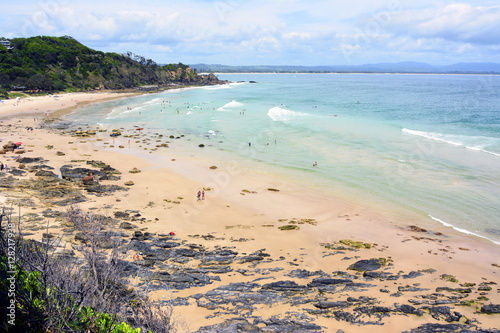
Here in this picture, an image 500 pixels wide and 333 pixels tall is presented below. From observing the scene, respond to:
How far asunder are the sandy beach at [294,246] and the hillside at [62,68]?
60.4 metres

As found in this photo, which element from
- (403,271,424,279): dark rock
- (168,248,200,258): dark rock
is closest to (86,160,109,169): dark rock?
(168,248,200,258): dark rock

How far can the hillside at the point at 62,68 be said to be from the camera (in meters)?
80.2

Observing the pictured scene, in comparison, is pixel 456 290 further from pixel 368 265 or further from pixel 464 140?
pixel 464 140

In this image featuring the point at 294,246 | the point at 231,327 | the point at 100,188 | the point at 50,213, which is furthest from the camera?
the point at 100,188

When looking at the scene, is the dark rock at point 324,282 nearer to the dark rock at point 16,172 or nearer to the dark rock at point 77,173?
the dark rock at point 77,173

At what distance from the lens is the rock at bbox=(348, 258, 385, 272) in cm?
1567

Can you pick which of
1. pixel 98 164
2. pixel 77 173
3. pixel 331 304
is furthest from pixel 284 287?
pixel 98 164

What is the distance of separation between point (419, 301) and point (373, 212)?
10104mm

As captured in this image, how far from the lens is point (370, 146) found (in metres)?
39.7

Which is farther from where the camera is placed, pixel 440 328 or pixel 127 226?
pixel 127 226

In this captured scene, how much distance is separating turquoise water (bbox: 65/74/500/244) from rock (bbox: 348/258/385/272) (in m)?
7.81

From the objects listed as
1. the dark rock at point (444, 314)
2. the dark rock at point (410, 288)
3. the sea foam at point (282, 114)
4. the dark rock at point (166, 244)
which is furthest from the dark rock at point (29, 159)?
the sea foam at point (282, 114)

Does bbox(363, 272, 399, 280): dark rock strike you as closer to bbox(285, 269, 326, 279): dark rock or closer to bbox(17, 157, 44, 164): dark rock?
bbox(285, 269, 326, 279): dark rock

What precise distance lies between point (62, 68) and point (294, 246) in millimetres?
103897
